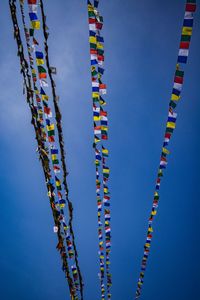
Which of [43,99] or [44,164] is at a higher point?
[43,99]

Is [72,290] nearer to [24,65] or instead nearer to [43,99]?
[43,99]

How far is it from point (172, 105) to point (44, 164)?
5.14 ft

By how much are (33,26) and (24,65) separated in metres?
0.35

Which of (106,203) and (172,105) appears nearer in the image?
(172,105)

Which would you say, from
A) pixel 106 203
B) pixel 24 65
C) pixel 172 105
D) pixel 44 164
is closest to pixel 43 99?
pixel 24 65

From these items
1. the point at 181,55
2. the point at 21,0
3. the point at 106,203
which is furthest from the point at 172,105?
the point at 106,203

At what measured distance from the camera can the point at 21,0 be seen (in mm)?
2189

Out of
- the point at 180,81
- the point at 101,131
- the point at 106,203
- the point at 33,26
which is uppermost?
the point at 33,26

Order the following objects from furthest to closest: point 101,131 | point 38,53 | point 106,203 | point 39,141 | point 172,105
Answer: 1. point 106,203
2. point 101,131
3. point 172,105
4. point 39,141
5. point 38,53

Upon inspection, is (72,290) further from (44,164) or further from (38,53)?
(38,53)

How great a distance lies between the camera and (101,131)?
3441 millimetres

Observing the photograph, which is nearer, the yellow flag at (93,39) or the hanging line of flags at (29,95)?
the hanging line of flags at (29,95)

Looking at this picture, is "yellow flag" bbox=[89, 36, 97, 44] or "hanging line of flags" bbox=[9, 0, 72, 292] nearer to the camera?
"hanging line of flags" bbox=[9, 0, 72, 292]

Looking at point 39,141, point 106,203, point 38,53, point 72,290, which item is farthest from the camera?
point 106,203
